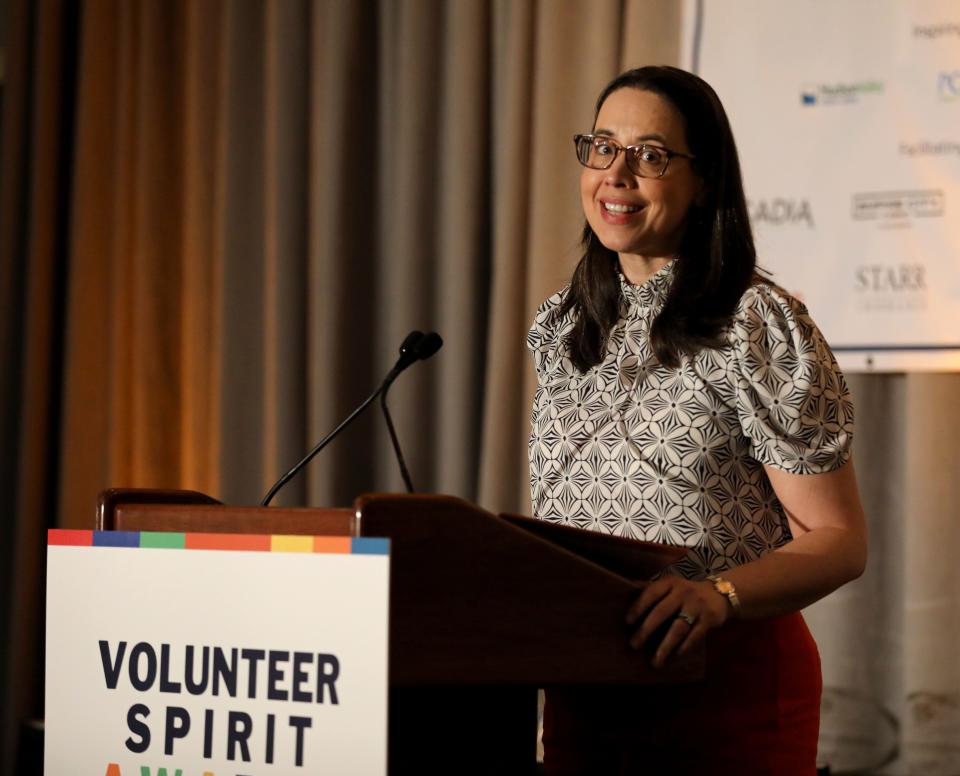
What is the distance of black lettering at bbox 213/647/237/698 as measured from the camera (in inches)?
46.7

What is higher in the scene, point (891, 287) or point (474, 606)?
point (891, 287)

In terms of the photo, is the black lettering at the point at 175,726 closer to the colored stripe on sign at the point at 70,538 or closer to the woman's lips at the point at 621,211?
the colored stripe on sign at the point at 70,538

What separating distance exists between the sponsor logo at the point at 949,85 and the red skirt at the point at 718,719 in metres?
1.71

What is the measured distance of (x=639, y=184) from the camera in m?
1.71

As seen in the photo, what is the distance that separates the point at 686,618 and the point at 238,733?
47 centimetres

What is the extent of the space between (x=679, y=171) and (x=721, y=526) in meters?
0.50

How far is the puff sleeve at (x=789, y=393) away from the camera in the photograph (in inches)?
60.0

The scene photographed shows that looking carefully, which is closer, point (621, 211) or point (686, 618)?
point (686, 618)

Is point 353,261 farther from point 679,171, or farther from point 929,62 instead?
point 679,171

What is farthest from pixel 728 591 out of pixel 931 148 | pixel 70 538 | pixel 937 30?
pixel 937 30

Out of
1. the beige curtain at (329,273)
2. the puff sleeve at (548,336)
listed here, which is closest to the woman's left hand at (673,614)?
the puff sleeve at (548,336)

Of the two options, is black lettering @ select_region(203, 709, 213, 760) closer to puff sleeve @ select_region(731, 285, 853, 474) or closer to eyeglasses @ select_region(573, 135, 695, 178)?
puff sleeve @ select_region(731, 285, 853, 474)

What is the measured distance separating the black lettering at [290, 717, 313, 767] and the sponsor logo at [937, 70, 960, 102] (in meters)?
2.34

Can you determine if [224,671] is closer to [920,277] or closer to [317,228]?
[920,277]
